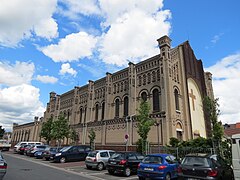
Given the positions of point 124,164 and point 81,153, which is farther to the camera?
point 81,153

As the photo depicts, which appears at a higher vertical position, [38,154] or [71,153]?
[71,153]

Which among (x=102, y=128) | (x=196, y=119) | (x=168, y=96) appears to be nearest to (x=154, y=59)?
(x=168, y=96)

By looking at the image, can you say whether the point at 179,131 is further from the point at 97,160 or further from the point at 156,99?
the point at 97,160

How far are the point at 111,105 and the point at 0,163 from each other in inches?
881

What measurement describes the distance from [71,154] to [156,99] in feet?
38.3

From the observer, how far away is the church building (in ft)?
73.3

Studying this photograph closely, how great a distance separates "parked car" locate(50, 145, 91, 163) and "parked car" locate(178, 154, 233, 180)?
13931 millimetres

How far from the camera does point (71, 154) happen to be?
66.3ft

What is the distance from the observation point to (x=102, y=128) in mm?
29562

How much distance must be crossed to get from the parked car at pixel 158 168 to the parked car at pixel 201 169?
128 cm

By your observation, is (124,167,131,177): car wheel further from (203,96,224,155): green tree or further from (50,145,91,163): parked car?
(50,145,91,163): parked car

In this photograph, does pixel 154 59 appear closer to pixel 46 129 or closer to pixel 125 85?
pixel 125 85

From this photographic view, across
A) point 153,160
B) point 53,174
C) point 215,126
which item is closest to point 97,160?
point 53,174

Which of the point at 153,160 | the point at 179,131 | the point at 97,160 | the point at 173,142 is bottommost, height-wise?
the point at 97,160
